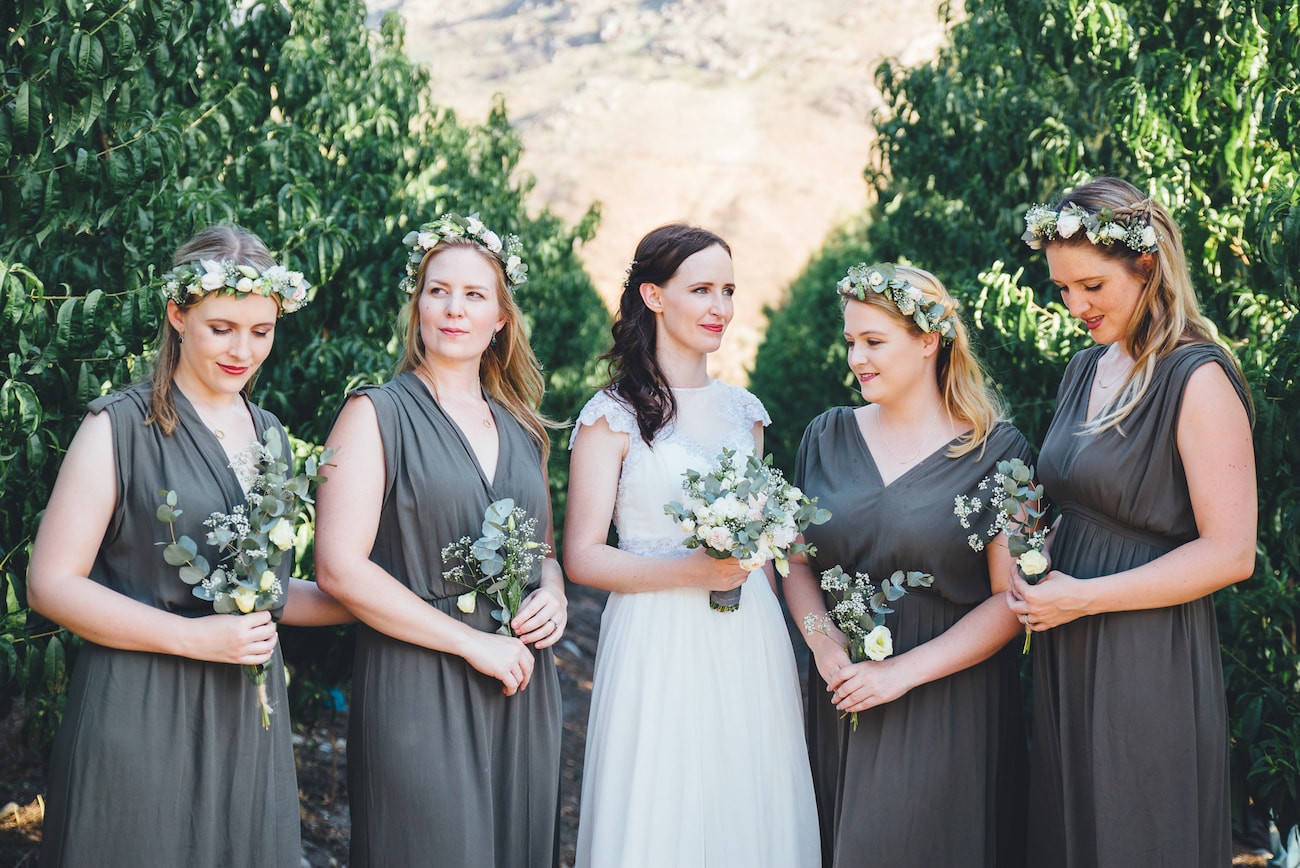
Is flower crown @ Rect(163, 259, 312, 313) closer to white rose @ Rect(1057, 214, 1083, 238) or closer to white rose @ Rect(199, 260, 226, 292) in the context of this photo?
white rose @ Rect(199, 260, 226, 292)

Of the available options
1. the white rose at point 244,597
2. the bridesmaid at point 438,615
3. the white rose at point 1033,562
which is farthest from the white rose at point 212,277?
the white rose at point 1033,562

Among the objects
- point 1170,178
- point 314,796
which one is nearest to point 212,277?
point 1170,178

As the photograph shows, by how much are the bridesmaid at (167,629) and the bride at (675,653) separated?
1.12m

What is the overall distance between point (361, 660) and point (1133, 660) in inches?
97.7

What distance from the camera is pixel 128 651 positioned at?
3344 mm

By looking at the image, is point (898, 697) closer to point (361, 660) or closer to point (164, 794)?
point (361, 660)

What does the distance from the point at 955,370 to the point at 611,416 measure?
1.25 m

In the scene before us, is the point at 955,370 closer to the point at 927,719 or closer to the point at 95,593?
the point at 927,719

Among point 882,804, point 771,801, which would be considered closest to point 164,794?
point 771,801

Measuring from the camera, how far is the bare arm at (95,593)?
10.7 feet

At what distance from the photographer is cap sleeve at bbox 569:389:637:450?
14.3ft

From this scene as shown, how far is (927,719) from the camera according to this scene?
407 centimetres

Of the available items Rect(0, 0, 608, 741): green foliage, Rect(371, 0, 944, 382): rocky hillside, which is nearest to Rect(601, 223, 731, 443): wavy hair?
Rect(0, 0, 608, 741): green foliage

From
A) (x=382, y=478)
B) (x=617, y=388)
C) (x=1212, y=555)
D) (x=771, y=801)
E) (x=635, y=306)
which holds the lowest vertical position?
(x=771, y=801)
